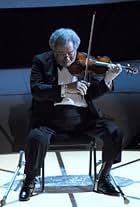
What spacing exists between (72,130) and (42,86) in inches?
13.1

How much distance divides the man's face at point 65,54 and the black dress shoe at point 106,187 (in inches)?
28.3

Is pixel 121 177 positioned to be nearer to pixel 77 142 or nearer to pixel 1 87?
pixel 77 142

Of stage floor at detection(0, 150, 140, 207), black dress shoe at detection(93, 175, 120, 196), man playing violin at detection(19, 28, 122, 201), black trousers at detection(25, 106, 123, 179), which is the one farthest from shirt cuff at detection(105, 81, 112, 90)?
stage floor at detection(0, 150, 140, 207)

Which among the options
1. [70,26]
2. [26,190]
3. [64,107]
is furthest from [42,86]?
[70,26]

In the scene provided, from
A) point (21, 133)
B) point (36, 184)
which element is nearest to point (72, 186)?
point (36, 184)

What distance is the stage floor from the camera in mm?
3207

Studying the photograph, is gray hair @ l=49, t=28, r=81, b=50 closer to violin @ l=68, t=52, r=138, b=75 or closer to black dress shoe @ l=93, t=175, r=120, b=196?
violin @ l=68, t=52, r=138, b=75

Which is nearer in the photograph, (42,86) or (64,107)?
(42,86)

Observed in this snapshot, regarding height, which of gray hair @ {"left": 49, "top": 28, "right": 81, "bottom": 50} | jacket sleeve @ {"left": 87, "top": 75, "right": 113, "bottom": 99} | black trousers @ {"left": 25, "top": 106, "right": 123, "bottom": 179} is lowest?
black trousers @ {"left": 25, "top": 106, "right": 123, "bottom": 179}

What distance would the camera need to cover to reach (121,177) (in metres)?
3.67

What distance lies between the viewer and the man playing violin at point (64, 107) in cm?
315

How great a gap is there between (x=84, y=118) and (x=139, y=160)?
0.81m

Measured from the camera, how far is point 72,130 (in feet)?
10.9

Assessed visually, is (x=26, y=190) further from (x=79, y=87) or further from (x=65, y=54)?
(x=65, y=54)
